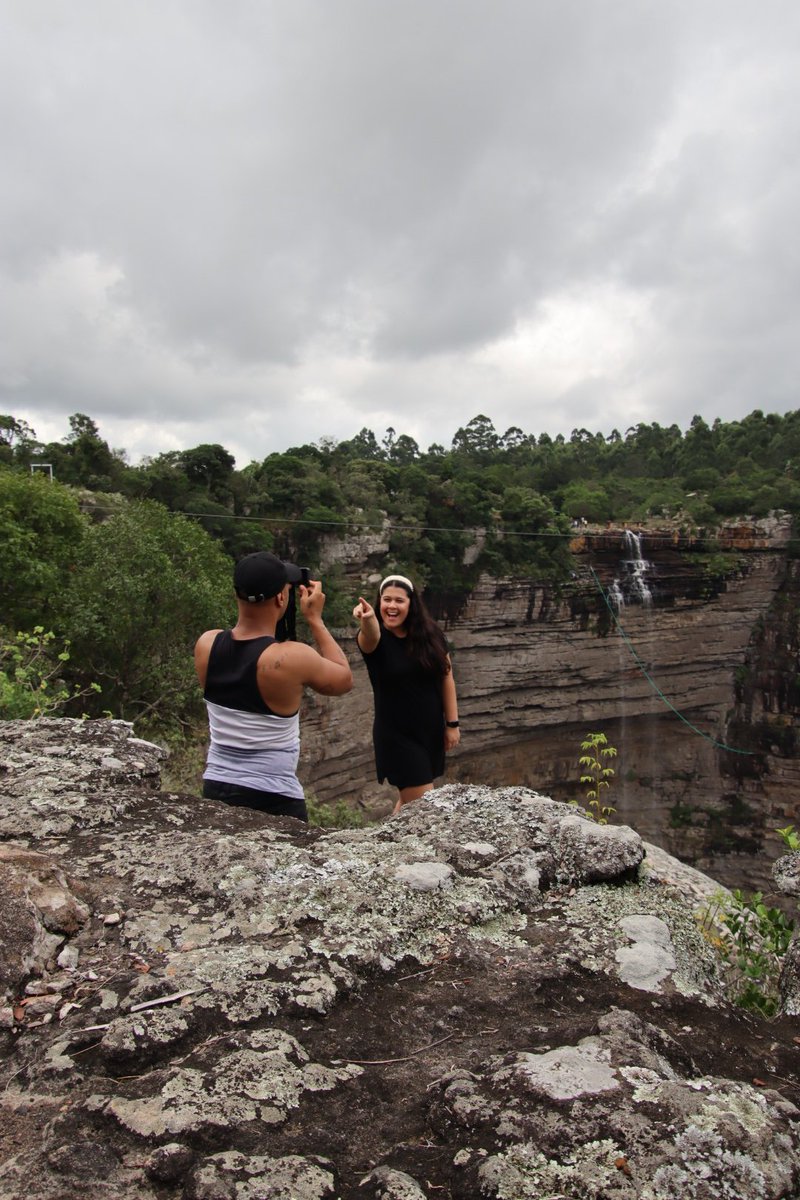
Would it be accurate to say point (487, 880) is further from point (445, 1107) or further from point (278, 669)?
point (278, 669)

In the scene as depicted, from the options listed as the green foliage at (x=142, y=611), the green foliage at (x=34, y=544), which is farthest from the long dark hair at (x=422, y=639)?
the green foliage at (x=34, y=544)

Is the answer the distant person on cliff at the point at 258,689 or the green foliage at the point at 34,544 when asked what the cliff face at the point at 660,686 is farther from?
the distant person on cliff at the point at 258,689

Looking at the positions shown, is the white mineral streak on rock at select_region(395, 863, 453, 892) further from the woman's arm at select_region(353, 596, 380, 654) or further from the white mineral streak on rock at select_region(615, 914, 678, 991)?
the woman's arm at select_region(353, 596, 380, 654)

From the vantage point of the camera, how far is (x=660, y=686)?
30.7m

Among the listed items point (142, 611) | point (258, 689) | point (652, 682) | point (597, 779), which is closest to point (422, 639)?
point (597, 779)

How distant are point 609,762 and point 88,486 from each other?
2415cm

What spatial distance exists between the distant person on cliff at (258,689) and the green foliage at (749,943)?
52.2 inches

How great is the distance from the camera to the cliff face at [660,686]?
28.1m

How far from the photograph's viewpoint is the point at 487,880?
1880 mm

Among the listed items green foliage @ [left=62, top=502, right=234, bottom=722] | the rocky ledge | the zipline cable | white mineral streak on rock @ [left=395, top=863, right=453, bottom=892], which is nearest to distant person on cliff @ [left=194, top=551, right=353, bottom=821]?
the rocky ledge

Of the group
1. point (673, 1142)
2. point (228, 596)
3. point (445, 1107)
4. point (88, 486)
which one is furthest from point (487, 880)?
point (88, 486)

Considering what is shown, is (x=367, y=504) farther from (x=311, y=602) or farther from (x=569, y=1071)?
(x=569, y=1071)

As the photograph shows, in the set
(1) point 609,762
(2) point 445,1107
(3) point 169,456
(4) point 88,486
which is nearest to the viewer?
(2) point 445,1107

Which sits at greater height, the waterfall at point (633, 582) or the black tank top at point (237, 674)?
the waterfall at point (633, 582)
